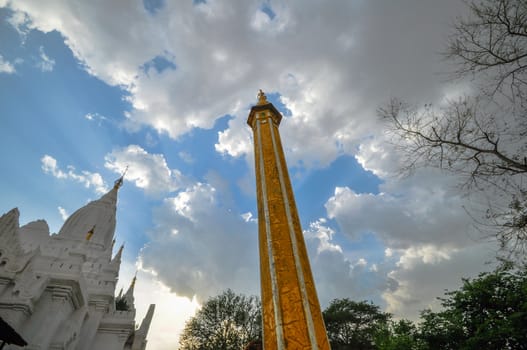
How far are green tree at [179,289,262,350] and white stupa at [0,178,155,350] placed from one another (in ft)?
15.3

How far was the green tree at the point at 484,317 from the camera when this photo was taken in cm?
1045

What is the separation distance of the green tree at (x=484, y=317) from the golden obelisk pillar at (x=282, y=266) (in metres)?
11.1

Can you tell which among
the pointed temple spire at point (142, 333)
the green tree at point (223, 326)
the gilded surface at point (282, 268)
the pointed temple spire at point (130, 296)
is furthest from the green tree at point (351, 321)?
the gilded surface at point (282, 268)

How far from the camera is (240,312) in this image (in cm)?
2262

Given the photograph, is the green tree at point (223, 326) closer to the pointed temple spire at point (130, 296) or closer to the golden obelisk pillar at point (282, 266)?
the pointed temple spire at point (130, 296)

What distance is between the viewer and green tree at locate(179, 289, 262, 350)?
21.1 meters

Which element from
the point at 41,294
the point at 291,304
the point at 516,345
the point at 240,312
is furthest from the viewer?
the point at 240,312

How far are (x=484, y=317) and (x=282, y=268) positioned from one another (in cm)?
1301

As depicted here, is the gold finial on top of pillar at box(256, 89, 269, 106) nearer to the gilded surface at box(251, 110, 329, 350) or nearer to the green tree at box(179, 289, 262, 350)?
the gilded surface at box(251, 110, 329, 350)

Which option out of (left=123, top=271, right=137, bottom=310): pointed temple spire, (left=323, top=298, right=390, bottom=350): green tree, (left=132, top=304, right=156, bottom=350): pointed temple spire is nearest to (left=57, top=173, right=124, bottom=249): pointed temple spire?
(left=132, top=304, right=156, bottom=350): pointed temple spire

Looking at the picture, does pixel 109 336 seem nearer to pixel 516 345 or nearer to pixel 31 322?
pixel 31 322

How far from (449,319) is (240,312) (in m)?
15.6

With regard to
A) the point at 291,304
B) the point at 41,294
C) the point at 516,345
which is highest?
the point at 41,294

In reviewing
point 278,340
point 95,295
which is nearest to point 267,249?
point 278,340
